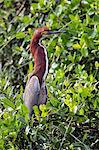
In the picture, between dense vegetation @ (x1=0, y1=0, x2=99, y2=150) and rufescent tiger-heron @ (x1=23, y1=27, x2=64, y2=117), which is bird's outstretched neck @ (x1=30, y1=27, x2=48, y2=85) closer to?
rufescent tiger-heron @ (x1=23, y1=27, x2=64, y2=117)

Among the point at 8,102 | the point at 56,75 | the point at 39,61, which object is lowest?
the point at 8,102

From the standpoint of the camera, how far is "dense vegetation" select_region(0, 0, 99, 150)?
2.71 meters

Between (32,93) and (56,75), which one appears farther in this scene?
(56,75)

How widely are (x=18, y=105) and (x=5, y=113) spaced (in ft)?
0.27

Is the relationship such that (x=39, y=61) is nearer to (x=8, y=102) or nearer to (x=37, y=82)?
(x=37, y=82)

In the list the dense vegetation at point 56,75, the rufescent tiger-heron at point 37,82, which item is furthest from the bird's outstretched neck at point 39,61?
the dense vegetation at point 56,75

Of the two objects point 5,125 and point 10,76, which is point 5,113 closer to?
point 5,125

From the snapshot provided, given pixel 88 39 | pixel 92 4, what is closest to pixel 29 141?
pixel 88 39

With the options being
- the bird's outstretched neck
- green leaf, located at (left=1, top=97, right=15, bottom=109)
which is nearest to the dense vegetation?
green leaf, located at (left=1, top=97, right=15, bottom=109)

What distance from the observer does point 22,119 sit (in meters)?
2.68

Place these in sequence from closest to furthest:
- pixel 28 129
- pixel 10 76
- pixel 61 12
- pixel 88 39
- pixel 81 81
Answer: pixel 28 129
pixel 81 81
pixel 88 39
pixel 61 12
pixel 10 76

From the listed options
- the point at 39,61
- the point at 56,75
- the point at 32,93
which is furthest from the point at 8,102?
the point at 56,75

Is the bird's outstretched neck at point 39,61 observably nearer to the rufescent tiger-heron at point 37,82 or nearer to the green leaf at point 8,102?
the rufescent tiger-heron at point 37,82

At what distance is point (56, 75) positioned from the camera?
10.3 ft
